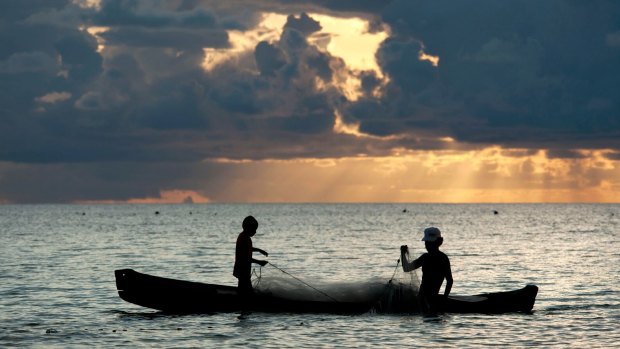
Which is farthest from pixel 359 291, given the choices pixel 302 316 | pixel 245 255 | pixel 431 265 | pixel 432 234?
pixel 245 255

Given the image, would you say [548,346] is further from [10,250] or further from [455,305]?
[10,250]

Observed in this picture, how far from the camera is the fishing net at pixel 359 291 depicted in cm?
2986

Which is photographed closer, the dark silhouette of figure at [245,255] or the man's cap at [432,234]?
the man's cap at [432,234]

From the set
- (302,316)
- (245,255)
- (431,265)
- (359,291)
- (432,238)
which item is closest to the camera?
(432,238)

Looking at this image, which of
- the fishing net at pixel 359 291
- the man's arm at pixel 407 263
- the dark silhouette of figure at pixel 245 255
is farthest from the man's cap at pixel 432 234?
the dark silhouette of figure at pixel 245 255

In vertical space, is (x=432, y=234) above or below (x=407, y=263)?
above

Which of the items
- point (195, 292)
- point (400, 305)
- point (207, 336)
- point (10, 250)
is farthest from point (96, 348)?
point (10, 250)

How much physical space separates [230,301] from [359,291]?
3.99 meters

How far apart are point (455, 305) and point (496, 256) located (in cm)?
3663

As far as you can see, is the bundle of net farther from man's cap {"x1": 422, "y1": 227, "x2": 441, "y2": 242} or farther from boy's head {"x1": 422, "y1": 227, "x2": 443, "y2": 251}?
man's cap {"x1": 422, "y1": 227, "x2": 441, "y2": 242}

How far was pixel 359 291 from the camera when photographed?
30.5m

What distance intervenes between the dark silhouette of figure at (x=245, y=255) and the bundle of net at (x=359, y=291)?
2.04 ft

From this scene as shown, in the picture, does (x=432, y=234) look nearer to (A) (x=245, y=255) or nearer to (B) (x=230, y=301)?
(A) (x=245, y=255)

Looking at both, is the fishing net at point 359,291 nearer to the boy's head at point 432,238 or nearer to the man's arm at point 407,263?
the man's arm at point 407,263
